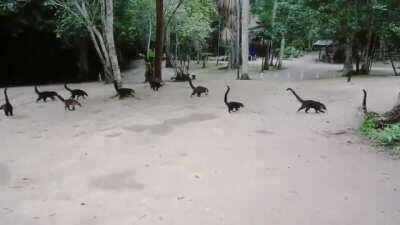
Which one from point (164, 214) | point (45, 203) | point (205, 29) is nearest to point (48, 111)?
point (45, 203)

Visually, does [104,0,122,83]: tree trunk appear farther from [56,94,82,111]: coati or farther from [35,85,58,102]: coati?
[56,94,82,111]: coati

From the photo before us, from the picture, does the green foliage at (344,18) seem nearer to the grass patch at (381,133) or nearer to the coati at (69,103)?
the grass patch at (381,133)

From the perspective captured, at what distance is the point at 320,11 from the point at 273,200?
17.6 meters

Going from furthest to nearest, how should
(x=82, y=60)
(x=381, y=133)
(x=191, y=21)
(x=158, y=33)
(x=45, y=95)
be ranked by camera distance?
(x=191, y=21) < (x=82, y=60) < (x=158, y=33) < (x=45, y=95) < (x=381, y=133)

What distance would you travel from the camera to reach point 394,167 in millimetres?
7445

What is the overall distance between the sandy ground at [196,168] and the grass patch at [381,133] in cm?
24

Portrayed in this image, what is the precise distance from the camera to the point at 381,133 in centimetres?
899

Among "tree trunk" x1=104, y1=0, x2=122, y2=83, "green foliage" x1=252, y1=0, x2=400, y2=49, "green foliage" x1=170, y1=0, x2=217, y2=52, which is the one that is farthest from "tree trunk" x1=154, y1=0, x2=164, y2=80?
"green foliage" x1=170, y1=0, x2=217, y2=52

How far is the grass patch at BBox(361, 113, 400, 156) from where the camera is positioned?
8.50 metres

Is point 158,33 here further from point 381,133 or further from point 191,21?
point 381,133

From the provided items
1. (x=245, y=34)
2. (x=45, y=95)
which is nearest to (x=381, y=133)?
(x=45, y=95)

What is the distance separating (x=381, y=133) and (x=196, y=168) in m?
3.84

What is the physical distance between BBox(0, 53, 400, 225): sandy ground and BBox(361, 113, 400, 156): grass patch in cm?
24

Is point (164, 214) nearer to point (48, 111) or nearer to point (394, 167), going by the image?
point (394, 167)
